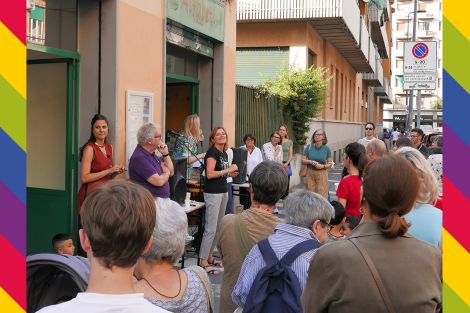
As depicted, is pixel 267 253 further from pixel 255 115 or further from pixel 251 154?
pixel 255 115

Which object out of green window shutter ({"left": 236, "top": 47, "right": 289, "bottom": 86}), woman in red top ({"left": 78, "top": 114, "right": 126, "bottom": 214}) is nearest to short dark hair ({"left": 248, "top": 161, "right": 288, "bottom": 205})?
woman in red top ({"left": 78, "top": 114, "right": 126, "bottom": 214})

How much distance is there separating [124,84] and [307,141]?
38.5ft

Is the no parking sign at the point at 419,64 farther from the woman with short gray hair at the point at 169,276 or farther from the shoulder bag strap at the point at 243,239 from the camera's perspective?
the woman with short gray hair at the point at 169,276

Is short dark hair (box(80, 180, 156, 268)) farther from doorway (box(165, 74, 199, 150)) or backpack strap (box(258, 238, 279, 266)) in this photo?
doorway (box(165, 74, 199, 150))

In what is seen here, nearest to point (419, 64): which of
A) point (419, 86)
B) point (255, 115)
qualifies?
point (419, 86)

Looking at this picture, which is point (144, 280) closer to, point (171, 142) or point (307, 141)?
point (171, 142)

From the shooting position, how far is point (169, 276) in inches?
99.4

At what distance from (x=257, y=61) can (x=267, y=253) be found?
53.5 feet

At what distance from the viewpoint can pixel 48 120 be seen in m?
6.74

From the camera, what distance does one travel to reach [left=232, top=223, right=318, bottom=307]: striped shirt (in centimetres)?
296

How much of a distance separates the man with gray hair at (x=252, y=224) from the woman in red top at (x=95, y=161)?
2950mm

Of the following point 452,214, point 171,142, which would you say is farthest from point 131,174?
point 452,214

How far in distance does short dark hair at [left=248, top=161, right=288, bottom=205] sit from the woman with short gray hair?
37.7 inches

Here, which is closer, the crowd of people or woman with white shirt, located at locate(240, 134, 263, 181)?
the crowd of people
